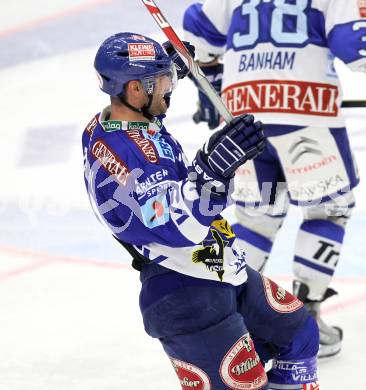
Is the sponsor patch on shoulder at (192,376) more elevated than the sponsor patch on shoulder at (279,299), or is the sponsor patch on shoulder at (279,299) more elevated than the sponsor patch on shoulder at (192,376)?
the sponsor patch on shoulder at (279,299)

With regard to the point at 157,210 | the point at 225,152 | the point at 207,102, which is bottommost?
the point at 207,102

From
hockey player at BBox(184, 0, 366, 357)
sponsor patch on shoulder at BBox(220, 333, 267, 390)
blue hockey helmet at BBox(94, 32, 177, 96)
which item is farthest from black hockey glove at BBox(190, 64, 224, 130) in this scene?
sponsor patch on shoulder at BBox(220, 333, 267, 390)

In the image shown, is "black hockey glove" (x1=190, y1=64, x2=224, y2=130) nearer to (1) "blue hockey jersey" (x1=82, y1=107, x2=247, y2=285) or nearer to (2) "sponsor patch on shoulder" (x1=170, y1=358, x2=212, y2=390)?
(1) "blue hockey jersey" (x1=82, y1=107, x2=247, y2=285)

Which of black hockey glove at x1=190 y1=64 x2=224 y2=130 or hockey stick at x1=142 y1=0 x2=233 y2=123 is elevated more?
hockey stick at x1=142 y1=0 x2=233 y2=123

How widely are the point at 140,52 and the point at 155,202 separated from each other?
1.37ft

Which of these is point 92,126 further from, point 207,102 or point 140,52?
point 207,102

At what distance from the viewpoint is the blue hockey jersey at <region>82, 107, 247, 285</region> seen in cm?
244

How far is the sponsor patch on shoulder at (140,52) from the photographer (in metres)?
2.55

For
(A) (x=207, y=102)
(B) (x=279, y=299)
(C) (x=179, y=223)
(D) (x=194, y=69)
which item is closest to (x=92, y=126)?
(D) (x=194, y=69)

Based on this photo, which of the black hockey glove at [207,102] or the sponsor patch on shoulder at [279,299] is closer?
the sponsor patch on shoulder at [279,299]

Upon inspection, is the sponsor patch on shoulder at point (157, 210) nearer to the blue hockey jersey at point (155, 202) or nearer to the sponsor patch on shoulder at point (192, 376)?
the blue hockey jersey at point (155, 202)

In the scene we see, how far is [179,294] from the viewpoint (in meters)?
2.67

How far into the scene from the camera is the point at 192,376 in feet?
8.85

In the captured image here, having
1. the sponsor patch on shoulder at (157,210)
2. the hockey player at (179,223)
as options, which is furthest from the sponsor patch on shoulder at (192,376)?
the sponsor patch on shoulder at (157,210)
